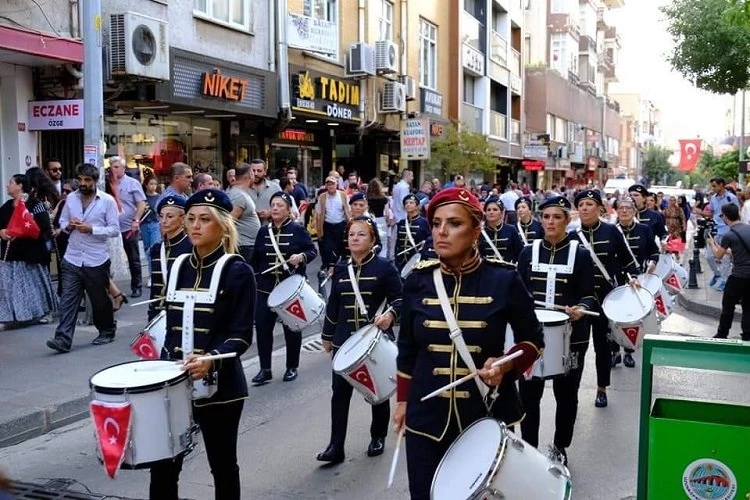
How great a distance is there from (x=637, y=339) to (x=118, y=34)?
978 cm

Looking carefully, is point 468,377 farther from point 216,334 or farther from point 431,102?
point 431,102

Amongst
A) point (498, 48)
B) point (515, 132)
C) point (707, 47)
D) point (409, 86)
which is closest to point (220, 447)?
point (707, 47)

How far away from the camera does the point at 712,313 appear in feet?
43.6

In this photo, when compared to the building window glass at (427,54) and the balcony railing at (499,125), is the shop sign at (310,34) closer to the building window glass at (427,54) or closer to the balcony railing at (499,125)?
the building window glass at (427,54)

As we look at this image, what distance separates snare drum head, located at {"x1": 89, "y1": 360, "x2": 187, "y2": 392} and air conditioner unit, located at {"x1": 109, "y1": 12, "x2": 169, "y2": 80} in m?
9.93

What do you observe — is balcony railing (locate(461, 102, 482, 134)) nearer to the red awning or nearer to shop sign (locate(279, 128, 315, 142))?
shop sign (locate(279, 128, 315, 142))

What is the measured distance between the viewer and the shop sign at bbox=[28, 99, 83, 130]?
1238cm

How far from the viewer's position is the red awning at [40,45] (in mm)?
11023

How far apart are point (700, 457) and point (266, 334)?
5.14 metres

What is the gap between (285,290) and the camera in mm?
7832

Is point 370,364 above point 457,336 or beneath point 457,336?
beneath

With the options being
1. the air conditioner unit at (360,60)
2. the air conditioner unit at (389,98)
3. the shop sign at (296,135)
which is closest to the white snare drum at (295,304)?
the shop sign at (296,135)

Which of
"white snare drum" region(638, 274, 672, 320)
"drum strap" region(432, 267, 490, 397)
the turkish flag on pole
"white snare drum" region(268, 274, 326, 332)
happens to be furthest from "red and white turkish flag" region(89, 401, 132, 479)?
the turkish flag on pole

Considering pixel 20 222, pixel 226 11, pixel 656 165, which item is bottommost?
pixel 20 222
